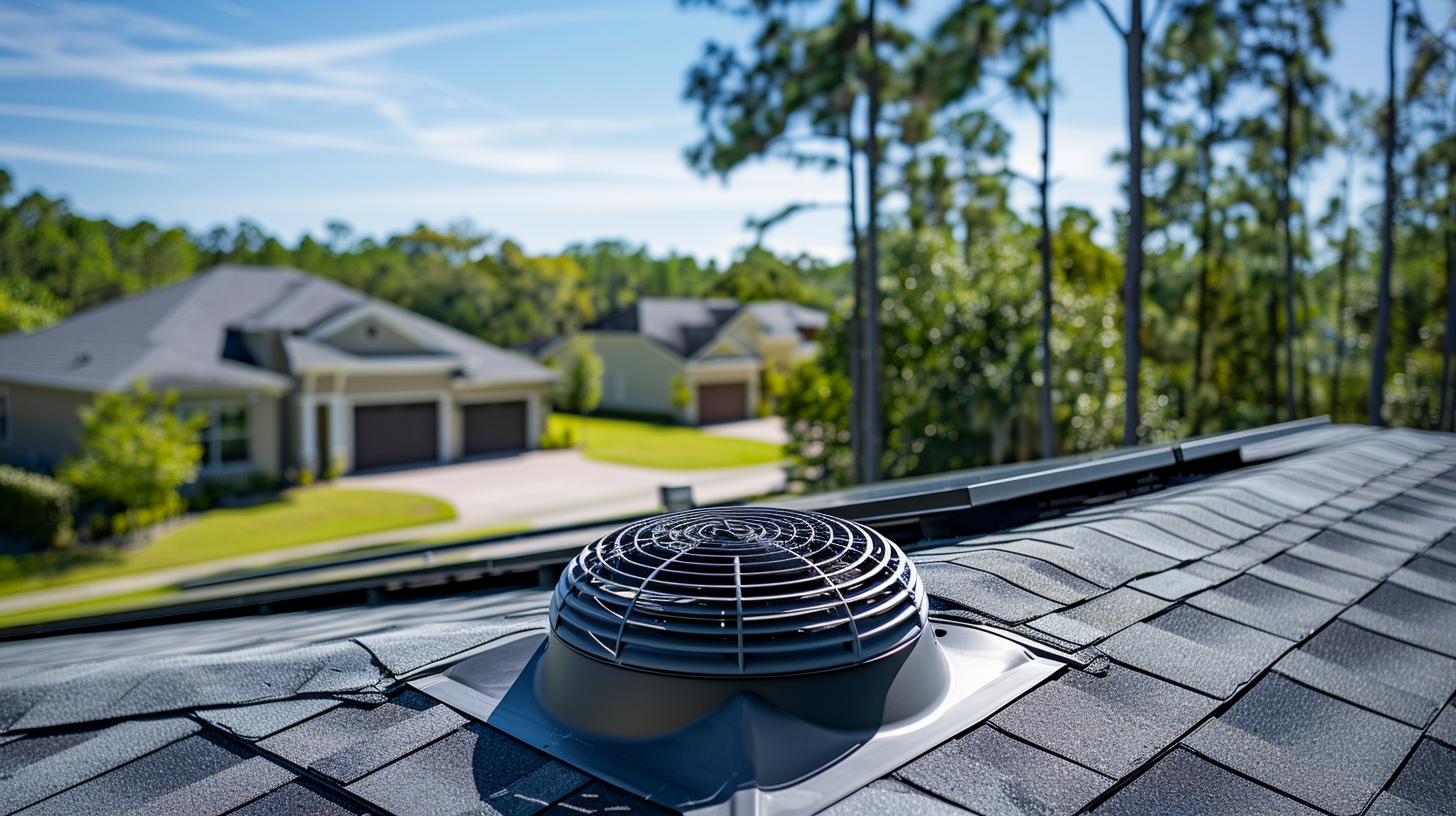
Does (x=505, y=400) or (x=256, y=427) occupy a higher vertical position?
(x=505, y=400)

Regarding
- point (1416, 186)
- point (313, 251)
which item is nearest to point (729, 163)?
point (1416, 186)

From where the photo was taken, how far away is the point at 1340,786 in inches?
71.6

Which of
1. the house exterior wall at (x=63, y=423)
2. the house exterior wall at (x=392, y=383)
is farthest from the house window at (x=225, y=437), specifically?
the house exterior wall at (x=392, y=383)

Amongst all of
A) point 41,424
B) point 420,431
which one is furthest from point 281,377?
point 41,424

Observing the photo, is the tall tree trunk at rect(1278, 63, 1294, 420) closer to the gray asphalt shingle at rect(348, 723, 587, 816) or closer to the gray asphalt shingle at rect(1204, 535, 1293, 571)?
the gray asphalt shingle at rect(1204, 535, 1293, 571)

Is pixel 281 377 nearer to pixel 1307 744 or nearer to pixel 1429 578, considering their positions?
pixel 1429 578

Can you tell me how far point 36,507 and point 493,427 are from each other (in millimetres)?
Result: 13464

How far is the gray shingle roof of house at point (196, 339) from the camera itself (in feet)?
68.3

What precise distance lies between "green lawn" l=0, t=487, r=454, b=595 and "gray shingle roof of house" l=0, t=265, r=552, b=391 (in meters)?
3.79

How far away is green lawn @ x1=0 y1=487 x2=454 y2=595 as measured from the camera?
1509 cm

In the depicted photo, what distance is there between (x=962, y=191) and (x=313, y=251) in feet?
220

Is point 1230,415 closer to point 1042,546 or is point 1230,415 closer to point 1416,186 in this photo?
point 1416,186

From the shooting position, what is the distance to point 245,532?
17.8m

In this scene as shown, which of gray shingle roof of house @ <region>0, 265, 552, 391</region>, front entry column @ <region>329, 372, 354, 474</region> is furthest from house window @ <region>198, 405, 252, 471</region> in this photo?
front entry column @ <region>329, 372, 354, 474</region>
